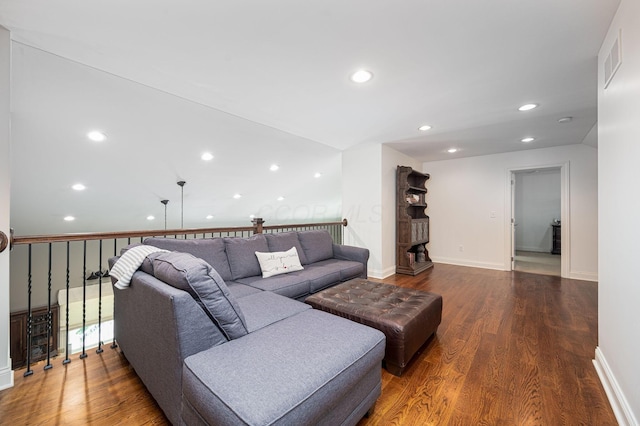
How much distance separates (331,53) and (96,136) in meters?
2.92

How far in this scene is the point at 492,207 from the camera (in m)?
4.92

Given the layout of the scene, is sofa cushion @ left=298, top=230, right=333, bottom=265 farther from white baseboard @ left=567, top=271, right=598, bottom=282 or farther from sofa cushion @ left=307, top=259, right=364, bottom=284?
white baseboard @ left=567, top=271, right=598, bottom=282

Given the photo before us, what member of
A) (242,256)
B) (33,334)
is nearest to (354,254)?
(242,256)

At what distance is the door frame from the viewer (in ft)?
13.9

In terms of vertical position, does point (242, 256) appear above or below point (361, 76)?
below

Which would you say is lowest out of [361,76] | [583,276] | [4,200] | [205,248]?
[583,276]

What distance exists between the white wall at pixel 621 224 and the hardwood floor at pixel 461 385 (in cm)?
22

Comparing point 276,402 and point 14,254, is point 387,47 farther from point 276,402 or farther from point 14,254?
point 14,254

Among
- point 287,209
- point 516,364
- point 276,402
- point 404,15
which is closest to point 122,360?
point 276,402

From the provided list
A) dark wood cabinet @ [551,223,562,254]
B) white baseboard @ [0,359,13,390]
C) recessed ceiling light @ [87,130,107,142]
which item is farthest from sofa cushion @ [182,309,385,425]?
dark wood cabinet @ [551,223,562,254]

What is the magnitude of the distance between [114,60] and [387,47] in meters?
2.00

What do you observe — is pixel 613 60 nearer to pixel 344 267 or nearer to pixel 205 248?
pixel 344 267

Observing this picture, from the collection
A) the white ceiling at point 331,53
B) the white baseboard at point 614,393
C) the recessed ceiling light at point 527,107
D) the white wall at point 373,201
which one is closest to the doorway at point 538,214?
the white wall at point 373,201

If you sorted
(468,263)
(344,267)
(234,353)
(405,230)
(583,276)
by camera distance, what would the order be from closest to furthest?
(234,353), (344,267), (583,276), (405,230), (468,263)
